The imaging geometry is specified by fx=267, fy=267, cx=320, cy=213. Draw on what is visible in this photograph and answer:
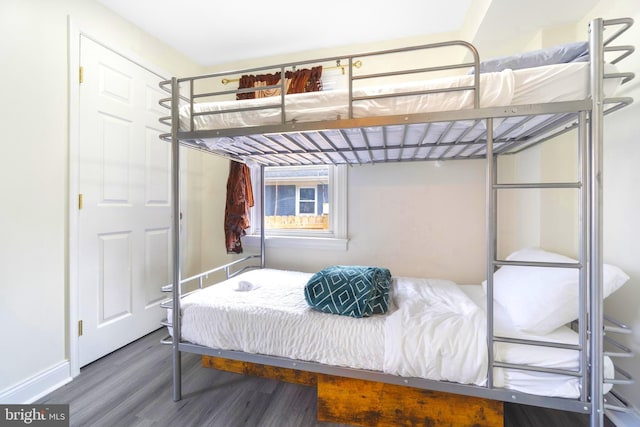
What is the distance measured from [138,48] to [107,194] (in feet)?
4.26

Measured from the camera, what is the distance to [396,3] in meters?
1.98

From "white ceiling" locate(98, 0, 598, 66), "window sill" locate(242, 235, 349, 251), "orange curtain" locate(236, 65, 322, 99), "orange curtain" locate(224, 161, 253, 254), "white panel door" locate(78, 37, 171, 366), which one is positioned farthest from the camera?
"orange curtain" locate(224, 161, 253, 254)

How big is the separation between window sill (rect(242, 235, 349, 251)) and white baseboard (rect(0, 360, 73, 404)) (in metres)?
1.59

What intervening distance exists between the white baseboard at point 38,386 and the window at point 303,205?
5.62 ft

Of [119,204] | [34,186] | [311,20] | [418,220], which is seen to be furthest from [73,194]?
[418,220]

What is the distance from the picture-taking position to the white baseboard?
150 cm

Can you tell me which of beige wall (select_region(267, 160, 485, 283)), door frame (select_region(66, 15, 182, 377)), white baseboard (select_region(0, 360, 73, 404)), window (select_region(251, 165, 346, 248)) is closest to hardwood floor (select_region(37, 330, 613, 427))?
white baseboard (select_region(0, 360, 73, 404))

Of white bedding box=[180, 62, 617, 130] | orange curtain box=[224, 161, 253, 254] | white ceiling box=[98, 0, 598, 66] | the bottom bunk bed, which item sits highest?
white ceiling box=[98, 0, 598, 66]

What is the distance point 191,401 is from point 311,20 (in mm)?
2842

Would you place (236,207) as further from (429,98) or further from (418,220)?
(429,98)

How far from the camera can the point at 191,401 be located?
1.59m

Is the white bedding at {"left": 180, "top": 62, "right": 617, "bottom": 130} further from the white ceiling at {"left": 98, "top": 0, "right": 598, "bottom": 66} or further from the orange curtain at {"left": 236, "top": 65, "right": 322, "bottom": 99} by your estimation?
the orange curtain at {"left": 236, "top": 65, "right": 322, "bottom": 99}

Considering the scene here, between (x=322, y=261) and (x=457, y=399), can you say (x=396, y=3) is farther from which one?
(x=457, y=399)

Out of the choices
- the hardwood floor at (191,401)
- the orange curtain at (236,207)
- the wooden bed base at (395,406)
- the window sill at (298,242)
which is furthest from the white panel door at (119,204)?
the wooden bed base at (395,406)
